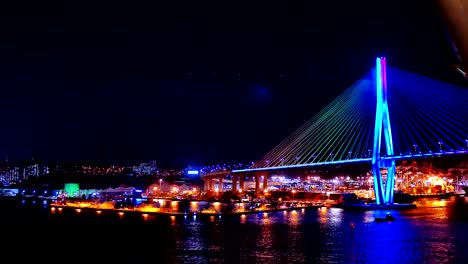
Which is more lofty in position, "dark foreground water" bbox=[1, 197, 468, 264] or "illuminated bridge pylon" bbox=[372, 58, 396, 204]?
"illuminated bridge pylon" bbox=[372, 58, 396, 204]

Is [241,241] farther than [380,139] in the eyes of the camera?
No

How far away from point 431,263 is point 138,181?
56.6 metres

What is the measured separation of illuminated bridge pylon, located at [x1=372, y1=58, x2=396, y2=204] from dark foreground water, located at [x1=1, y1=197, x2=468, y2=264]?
3.90 metres

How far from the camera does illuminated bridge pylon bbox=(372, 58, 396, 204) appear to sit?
913 inches

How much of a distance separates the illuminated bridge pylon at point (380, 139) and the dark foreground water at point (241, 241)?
12.8ft

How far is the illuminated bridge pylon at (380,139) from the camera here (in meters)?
23.2

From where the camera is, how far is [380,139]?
2316 cm

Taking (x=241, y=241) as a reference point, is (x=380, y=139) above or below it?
above

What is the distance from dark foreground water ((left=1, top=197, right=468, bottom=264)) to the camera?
11.4 m

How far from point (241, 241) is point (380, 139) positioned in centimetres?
1170

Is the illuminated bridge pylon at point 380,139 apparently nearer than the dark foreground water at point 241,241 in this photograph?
No

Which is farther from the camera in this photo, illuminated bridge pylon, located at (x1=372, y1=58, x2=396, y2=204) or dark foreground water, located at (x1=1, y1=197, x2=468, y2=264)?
illuminated bridge pylon, located at (x1=372, y1=58, x2=396, y2=204)

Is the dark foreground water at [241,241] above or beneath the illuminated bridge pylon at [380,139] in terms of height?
beneath

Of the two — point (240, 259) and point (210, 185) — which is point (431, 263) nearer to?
point (240, 259)
